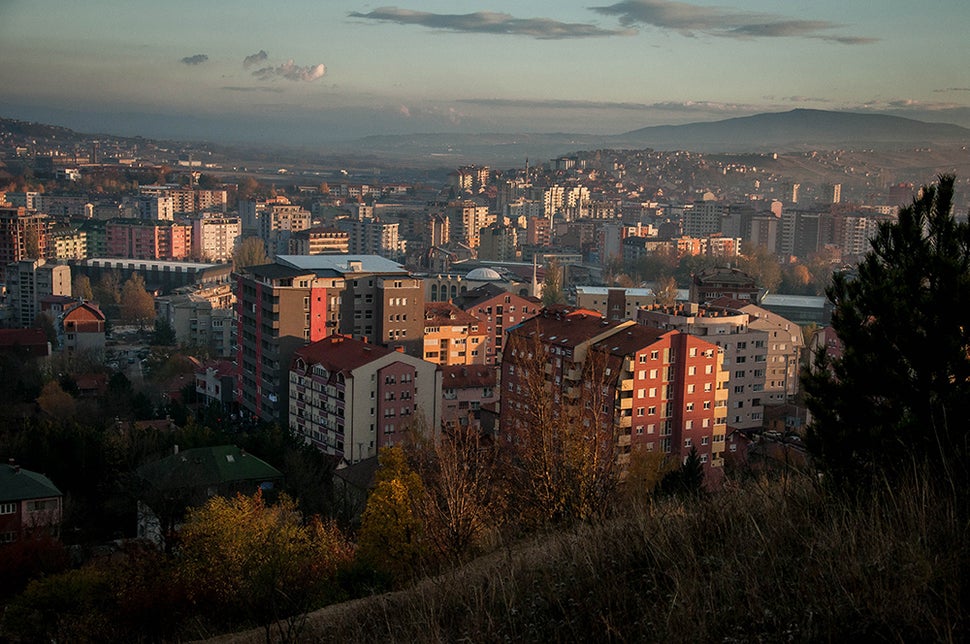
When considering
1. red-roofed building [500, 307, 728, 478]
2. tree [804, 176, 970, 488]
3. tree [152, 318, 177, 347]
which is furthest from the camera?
tree [152, 318, 177, 347]

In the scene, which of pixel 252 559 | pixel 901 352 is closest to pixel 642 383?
pixel 252 559

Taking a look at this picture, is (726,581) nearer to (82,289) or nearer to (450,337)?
(450,337)

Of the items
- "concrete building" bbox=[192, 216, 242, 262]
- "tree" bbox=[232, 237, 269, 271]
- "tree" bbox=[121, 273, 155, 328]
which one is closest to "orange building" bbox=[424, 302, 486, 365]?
"tree" bbox=[121, 273, 155, 328]

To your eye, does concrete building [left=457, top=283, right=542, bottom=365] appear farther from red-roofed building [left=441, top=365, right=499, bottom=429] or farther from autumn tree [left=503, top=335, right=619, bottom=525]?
autumn tree [left=503, top=335, right=619, bottom=525]

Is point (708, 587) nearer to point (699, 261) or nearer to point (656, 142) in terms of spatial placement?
point (699, 261)

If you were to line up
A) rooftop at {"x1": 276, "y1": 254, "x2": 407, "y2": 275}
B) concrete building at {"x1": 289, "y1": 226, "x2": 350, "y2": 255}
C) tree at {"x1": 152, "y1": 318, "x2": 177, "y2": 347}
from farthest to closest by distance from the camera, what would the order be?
1. concrete building at {"x1": 289, "y1": 226, "x2": 350, "y2": 255}
2. tree at {"x1": 152, "y1": 318, "x2": 177, "y2": 347}
3. rooftop at {"x1": 276, "y1": 254, "x2": 407, "y2": 275}

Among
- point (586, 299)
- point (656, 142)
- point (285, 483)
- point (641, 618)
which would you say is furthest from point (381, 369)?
point (656, 142)
